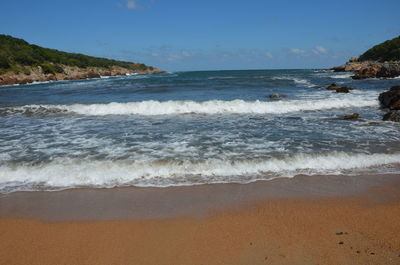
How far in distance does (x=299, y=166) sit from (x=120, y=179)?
378cm

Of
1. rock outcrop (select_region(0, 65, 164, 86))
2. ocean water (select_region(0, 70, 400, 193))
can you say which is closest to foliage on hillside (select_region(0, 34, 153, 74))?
rock outcrop (select_region(0, 65, 164, 86))

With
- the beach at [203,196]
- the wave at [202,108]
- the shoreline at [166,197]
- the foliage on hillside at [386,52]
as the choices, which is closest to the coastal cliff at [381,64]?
the foliage on hillside at [386,52]

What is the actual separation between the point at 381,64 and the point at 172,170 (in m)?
45.0

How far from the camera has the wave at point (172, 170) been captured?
554 cm

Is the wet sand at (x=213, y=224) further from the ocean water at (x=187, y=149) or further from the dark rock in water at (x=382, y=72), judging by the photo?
the dark rock in water at (x=382, y=72)

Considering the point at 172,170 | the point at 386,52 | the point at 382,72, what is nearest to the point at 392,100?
the point at 172,170

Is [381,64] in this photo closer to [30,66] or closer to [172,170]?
[172,170]

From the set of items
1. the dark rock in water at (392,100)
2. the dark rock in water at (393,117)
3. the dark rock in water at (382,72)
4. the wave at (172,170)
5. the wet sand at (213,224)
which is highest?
the dark rock in water at (382,72)

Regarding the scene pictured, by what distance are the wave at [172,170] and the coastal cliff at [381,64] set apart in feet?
124

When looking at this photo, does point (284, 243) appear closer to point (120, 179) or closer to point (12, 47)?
point (120, 179)

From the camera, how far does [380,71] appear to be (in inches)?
1496

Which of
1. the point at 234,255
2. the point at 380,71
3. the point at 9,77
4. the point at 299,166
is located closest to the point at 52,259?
the point at 234,255

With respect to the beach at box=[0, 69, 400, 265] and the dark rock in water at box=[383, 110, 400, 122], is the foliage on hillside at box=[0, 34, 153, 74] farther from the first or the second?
the dark rock in water at box=[383, 110, 400, 122]

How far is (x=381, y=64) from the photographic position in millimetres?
40625
